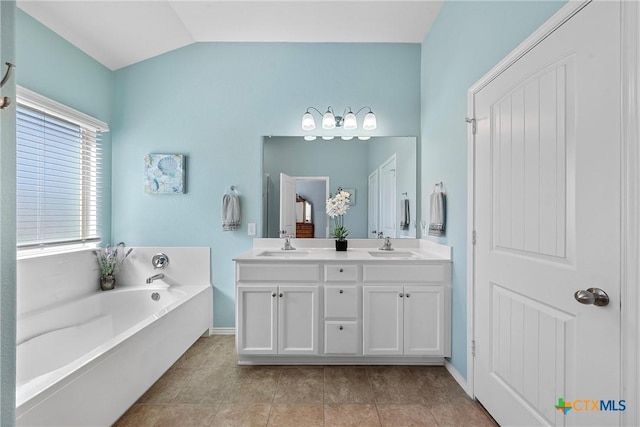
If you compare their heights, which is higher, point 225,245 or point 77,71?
point 77,71

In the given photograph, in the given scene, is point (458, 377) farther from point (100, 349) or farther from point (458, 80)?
point (100, 349)

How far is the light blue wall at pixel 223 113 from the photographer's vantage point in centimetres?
295

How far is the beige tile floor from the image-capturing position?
5.83 ft

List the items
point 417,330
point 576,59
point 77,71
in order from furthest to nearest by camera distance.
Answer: point 77,71 → point 417,330 → point 576,59

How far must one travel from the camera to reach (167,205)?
2.98 metres

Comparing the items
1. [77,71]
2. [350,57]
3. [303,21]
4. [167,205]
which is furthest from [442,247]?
[77,71]

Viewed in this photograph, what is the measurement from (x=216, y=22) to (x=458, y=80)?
199 centimetres

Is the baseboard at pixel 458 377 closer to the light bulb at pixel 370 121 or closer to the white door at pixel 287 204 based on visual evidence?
the white door at pixel 287 204

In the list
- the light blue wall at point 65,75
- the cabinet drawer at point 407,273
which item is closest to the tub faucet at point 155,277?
the light blue wall at point 65,75

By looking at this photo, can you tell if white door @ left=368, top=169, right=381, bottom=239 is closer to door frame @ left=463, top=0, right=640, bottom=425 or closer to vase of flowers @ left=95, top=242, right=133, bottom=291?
door frame @ left=463, top=0, right=640, bottom=425

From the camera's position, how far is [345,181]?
2.93m

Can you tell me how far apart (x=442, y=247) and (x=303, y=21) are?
214 centimetres

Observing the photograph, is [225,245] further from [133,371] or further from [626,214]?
[626,214]

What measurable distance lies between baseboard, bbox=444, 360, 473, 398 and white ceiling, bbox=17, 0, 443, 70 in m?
2.69
